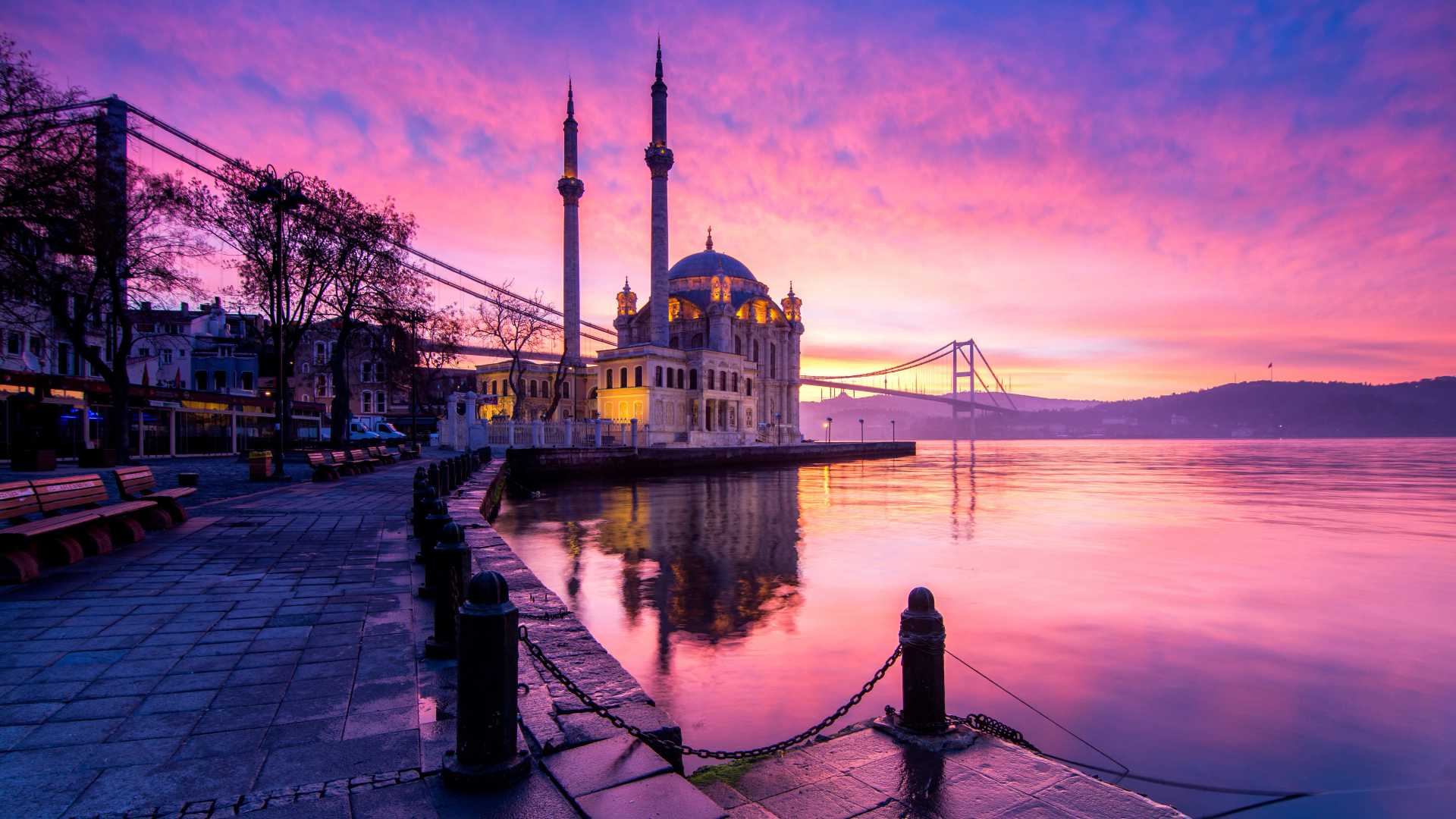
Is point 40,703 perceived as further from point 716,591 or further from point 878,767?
point 716,591

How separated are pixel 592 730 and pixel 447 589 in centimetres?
150

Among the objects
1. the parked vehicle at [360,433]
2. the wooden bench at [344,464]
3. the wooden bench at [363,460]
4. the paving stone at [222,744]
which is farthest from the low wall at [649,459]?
the paving stone at [222,744]

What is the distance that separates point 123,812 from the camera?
2684 mm

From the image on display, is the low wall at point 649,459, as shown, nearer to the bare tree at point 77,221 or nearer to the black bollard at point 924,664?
the bare tree at point 77,221

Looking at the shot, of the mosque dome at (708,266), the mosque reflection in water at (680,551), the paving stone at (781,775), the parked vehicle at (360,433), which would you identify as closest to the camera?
the paving stone at (781,775)

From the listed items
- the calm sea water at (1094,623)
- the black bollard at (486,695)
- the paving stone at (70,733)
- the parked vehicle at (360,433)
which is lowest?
the calm sea water at (1094,623)

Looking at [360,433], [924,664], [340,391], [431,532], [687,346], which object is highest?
[687,346]

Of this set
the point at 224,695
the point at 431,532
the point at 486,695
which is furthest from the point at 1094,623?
the point at 224,695

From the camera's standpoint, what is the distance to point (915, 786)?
11.0 feet

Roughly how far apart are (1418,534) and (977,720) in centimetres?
1986

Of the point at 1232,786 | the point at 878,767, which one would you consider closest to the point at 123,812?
the point at 878,767

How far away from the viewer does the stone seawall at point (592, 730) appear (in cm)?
284

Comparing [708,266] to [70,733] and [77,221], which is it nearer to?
[77,221]

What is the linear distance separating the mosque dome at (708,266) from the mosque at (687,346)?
129mm
